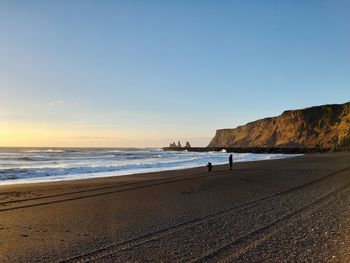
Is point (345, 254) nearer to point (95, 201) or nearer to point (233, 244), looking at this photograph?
point (233, 244)

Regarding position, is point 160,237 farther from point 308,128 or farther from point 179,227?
point 308,128

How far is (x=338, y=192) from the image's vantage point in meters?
15.1

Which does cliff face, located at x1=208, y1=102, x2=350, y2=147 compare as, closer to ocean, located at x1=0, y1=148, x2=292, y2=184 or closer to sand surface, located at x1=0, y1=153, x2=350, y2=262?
ocean, located at x1=0, y1=148, x2=292, y2=184

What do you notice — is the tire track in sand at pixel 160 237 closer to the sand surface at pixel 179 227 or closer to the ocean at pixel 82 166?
the sand surface at pixel 179 227

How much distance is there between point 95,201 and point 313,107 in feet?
476

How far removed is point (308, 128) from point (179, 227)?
145554 mm

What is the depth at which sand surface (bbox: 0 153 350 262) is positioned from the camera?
6.93 meters

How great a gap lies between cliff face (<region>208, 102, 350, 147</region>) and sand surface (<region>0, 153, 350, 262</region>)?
100 metres

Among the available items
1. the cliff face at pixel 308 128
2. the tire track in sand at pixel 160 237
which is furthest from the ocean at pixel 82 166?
the cliff face at pixel 308 128

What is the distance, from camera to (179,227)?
927 centimetres

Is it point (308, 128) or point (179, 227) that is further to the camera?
point (308, 128)

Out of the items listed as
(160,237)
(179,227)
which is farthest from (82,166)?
(160,237)

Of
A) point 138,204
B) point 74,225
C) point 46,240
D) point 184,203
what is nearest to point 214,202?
point 184,203

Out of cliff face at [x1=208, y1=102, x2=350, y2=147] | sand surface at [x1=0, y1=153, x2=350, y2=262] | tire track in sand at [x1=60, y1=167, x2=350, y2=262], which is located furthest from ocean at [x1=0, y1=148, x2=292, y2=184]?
cliff face at [x1=208, y1=102, x2=350, y2=147]
